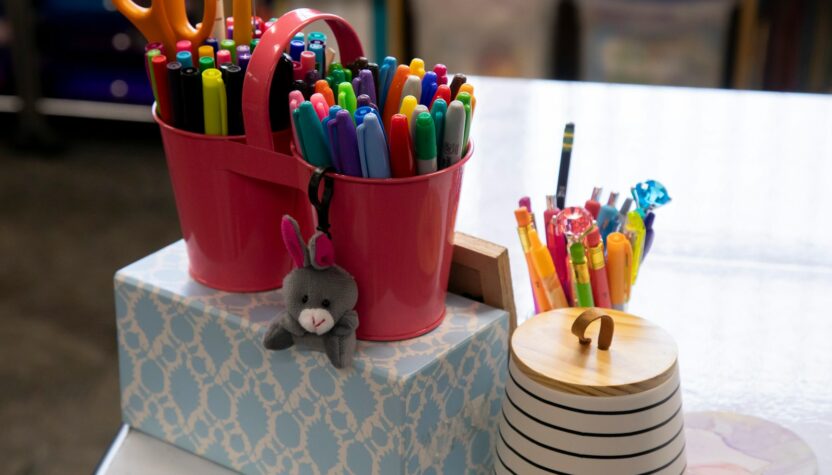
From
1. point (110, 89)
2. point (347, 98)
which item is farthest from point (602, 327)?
point (110, 89)

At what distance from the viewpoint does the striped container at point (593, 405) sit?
62 centimetres

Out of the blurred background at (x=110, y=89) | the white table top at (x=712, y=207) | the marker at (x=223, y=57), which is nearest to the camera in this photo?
the marker at (x=223, y=57)

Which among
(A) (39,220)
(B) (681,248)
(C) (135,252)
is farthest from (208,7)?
(A) (39,220)

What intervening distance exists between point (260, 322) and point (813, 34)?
220cm

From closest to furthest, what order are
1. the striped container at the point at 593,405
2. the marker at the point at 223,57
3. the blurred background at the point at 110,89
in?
the striped container at the point at 593,405 < the marker at the point at 223,57 < the blurred background at the point at 110,89

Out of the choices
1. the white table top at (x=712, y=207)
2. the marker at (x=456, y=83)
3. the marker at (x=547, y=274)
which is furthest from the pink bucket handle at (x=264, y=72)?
the white table top at (x=712, y=207)

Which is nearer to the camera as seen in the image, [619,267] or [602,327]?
[602,327]

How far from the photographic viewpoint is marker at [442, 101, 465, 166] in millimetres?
635

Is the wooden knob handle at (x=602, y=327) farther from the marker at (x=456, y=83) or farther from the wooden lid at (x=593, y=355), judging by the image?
the marker at (x=456, y=83)

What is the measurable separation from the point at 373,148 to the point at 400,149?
0.06 feet

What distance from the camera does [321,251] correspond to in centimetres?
68

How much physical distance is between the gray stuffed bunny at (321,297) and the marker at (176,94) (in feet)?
0.40

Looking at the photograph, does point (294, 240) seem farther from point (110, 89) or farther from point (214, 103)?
point (110, 89)

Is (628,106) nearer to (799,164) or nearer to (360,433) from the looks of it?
(799,164)
